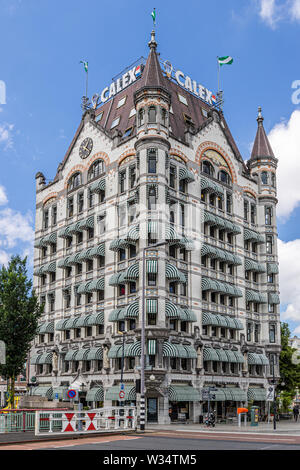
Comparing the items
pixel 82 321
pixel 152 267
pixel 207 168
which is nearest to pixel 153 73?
pixel 207 168

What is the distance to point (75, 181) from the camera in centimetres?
6194

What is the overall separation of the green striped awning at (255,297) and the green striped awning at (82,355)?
706 inches

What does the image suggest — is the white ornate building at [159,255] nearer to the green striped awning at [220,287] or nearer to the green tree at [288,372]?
the green striped awning at [220,287]

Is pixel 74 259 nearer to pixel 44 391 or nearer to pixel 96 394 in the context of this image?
pixel 44 391

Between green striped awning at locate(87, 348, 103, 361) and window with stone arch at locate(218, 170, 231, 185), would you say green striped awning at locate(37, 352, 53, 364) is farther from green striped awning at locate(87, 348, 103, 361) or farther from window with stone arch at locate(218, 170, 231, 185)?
window with stone arch at locate(218, 170, 231, 185)

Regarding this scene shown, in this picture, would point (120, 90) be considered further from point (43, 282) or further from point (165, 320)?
point (165, 320)

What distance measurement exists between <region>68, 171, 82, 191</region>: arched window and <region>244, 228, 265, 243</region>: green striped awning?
748 inches

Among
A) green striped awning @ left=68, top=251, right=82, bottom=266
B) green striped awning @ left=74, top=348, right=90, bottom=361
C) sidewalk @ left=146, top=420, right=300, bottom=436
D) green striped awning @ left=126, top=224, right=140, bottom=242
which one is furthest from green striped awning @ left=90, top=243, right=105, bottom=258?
sidewalk @ left=146, top=420, right=300, bottom=436

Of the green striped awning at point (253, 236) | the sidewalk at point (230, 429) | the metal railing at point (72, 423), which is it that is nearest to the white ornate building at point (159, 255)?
the green striped awning at point (253, 236)

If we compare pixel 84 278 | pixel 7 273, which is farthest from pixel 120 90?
pixel 7 273

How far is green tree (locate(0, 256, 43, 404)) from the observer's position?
135ft

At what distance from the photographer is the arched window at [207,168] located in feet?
189

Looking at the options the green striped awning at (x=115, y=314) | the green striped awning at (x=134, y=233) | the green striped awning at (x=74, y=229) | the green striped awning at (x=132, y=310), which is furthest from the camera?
the green striped awning at (x=74, y=229)
